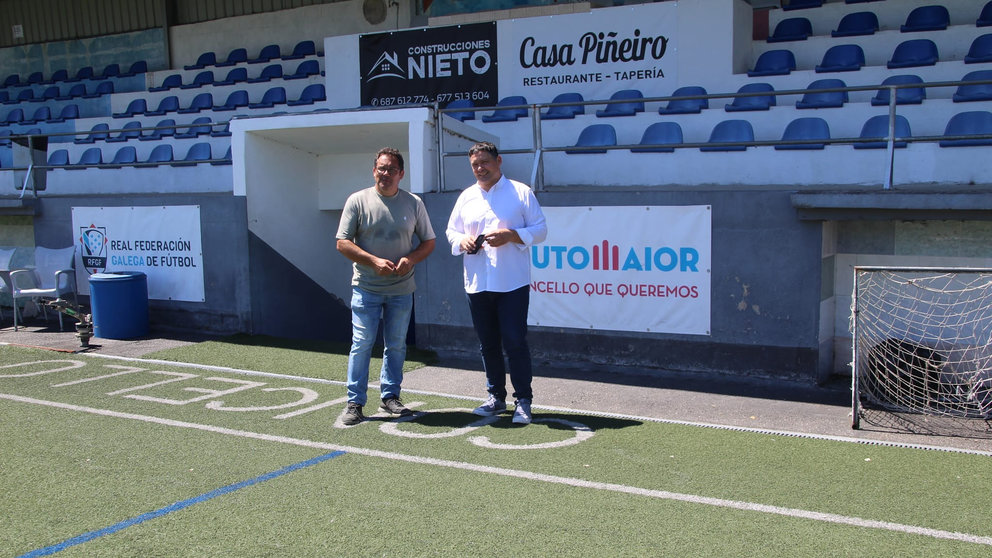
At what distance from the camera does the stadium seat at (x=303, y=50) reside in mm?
17312

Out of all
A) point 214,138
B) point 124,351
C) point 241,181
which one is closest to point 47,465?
point 124,351

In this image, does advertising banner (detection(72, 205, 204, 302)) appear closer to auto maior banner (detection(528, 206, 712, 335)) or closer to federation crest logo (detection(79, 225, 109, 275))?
federation crest logo (detection(79, 225, 109, 275))

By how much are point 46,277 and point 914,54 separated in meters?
12.2

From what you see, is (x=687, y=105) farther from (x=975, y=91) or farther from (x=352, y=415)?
(x=352, y=415)

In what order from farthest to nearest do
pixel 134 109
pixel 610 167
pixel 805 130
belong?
pixel 134 109, pixel 610 167, pixel 805 130

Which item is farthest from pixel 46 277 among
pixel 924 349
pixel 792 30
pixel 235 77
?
pixel 792 30

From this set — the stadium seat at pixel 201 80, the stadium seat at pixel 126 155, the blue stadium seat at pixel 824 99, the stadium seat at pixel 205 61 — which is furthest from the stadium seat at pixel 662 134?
the stadium seat at pixel 205 61

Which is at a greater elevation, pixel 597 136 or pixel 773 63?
pixel 773 63

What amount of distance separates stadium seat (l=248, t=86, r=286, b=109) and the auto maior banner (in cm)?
909

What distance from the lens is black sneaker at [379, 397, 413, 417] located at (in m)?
6.03

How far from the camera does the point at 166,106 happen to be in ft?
55.5

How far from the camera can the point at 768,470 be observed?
15.9ft

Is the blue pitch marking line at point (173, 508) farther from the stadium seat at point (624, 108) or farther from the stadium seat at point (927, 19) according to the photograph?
the stadium seat at point (927, 19)

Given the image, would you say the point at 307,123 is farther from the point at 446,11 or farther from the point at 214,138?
the point at 446,11
